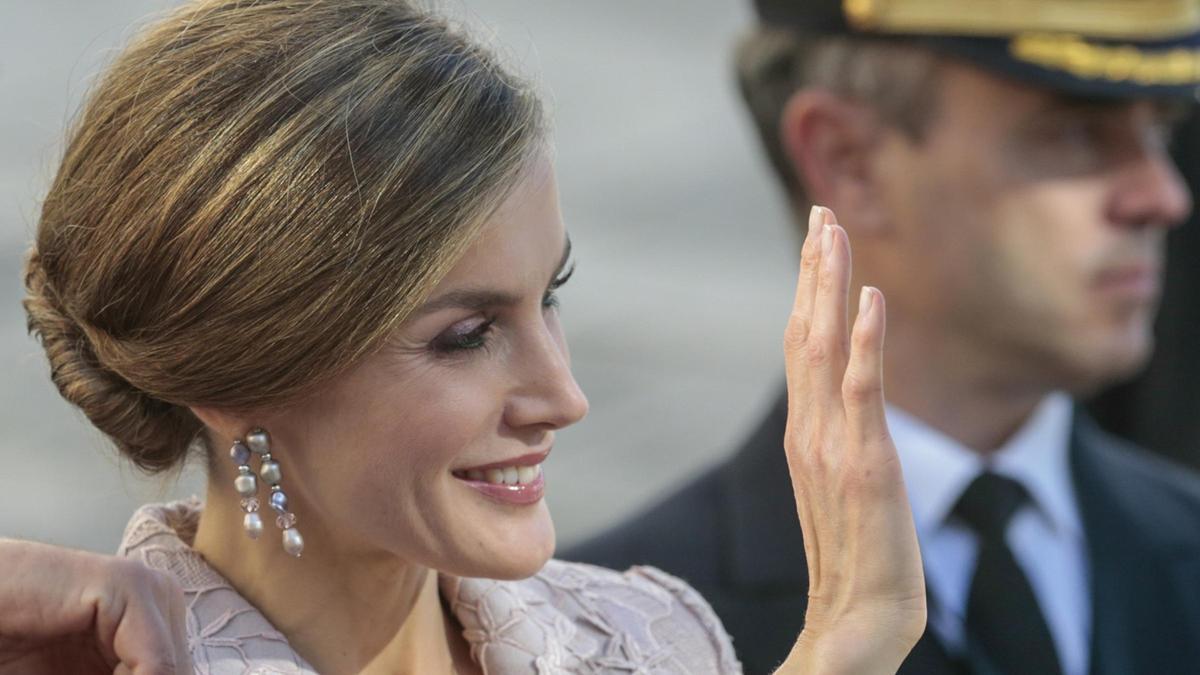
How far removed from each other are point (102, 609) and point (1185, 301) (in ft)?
11.8

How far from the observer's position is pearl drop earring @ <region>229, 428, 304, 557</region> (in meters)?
2.29

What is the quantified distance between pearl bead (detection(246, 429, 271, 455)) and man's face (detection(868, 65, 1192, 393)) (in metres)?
1.71

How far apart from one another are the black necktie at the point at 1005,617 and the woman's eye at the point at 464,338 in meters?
1.42

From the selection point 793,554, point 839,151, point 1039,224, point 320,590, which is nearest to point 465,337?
point 320,590

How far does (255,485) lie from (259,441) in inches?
2.1

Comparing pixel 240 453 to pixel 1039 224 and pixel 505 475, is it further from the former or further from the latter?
pixel 1039 224

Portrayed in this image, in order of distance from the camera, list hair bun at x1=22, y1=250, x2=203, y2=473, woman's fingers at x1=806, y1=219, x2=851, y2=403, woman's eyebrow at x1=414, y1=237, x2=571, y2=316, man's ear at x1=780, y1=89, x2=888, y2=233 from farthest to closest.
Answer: man's ear at x1=780, y1=89, x2=888, y2=233, hair bun at x1=22, y1=250, x2=203, y2=473, woman's eyebrow at x1=414, y1=237, x2=571, y2=316, woman's fingers at x1=806, y1=219, x2=851, y2=403

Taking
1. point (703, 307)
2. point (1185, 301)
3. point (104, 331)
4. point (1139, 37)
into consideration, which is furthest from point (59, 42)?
point (104, 331)

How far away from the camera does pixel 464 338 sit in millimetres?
2262

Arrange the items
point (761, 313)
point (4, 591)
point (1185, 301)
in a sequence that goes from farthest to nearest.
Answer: point (761, 313)
point (1185, 301)
point (4, 591)

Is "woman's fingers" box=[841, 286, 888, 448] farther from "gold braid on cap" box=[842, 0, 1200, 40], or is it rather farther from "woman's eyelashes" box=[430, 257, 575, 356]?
"gold braid on cap" box=[842, 0, 1200, 40]

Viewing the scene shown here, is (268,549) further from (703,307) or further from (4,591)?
(703,307)

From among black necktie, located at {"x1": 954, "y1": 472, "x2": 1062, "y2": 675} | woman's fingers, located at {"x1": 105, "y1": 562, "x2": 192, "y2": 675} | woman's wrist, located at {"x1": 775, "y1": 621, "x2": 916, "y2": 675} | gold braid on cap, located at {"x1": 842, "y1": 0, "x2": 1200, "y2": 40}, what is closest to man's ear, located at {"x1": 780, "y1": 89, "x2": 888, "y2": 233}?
gold braid on cap, located at {"x1": 842, "y1": 0, "x2": 1200, "y2": 40}

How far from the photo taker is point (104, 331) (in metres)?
2.28
